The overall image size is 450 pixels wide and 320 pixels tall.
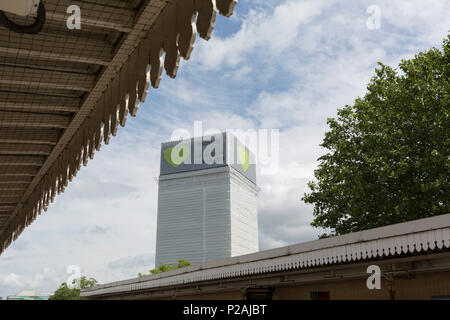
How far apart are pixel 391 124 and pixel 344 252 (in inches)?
632

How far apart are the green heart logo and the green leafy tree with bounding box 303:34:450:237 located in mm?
166436

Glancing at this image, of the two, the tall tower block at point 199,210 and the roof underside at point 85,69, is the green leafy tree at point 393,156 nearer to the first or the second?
the roof underside at point 85,69

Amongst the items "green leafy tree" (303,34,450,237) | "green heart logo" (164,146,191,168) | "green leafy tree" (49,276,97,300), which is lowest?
"green leafy tree" (49,276,97,300)

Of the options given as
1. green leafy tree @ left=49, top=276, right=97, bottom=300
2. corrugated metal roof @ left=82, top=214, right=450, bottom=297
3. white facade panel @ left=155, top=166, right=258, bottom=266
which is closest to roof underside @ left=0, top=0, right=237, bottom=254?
corrugated metal roof @ left=82, top=214, right=450, bottom=297

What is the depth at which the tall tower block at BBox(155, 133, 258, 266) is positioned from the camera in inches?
6983

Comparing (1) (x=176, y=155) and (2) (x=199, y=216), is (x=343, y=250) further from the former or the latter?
(1) (x=176, y=155)

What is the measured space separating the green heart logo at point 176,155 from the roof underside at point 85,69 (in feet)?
600

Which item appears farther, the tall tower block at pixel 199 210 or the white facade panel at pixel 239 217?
the white facade panel at pixel 239 217

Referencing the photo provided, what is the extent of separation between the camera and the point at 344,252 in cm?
832

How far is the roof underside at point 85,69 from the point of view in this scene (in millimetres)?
3541

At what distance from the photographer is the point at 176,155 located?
19412 cm

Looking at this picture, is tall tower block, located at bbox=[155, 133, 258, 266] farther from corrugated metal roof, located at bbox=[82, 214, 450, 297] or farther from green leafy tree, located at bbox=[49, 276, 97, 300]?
corrugated metal roof, located at bbox=[82, 214, 450, 297]

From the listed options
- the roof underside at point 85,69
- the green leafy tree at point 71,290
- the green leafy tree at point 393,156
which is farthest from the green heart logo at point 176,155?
the roof underside at point 85,69
